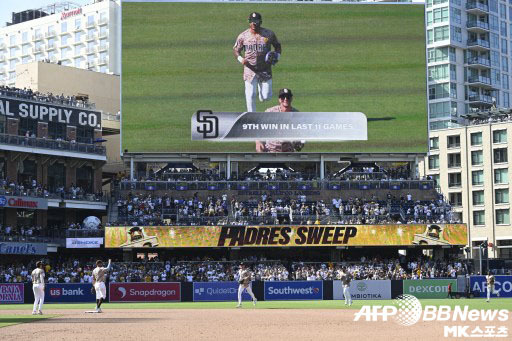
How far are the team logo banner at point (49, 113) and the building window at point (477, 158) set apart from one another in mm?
49800

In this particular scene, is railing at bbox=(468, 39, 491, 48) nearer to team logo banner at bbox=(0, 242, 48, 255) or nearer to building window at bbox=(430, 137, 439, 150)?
building window at bbox=(430, 137, 439, 150)

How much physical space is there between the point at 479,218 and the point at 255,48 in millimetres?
45553

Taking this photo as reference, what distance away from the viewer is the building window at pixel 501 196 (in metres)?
110

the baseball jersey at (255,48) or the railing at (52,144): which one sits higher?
the baseball jersey at (255,48)

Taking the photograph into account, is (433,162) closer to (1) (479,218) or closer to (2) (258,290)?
(1) (479,218)

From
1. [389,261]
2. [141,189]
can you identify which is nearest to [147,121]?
[141,189]

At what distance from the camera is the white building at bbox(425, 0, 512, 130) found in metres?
127

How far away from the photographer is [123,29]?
78062 millimetres

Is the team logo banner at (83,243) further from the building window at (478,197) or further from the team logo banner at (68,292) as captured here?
the building window at (478,197)

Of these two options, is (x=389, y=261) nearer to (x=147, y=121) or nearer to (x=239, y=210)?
(x=239, y=210)

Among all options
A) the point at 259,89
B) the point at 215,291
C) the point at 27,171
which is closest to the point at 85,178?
the point at 27,171

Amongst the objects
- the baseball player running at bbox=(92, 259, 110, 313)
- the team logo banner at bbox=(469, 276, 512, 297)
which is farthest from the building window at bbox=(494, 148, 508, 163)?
the baseball player running at bbox=(92, 259, 110, 313)

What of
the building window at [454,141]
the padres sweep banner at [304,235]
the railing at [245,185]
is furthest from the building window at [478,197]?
the padres sweep banner at [304,235]

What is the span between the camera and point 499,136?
109812mm
